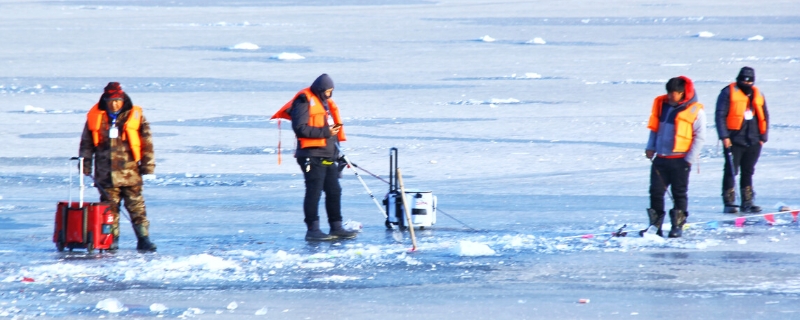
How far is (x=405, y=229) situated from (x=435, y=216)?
1.05ft

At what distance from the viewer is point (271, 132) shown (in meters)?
17.9

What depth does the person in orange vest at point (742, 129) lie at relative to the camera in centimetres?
1133

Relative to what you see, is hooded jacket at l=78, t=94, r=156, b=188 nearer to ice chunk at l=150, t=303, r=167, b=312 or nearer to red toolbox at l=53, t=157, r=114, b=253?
red toolbox at l=53, t=157, r=114, b=253

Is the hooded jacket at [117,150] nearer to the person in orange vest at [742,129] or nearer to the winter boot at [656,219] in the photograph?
the winter boot at [656,219]

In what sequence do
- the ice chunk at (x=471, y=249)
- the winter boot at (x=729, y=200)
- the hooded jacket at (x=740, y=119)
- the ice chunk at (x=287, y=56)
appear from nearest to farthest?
the ice chunk at (x=471, y=249) < the winter boot at (x=729, y=200) < the hooded jacket at (x=740, y=119) < the ice chunk at (x=287, y=56)

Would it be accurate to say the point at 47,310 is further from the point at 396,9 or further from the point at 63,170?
the point at 396,9

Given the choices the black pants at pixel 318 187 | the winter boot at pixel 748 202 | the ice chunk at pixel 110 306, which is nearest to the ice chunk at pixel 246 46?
A: the winter boot at pixel 748 202

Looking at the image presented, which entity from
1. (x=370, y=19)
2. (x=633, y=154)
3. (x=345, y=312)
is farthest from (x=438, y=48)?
(x=345, y=312)

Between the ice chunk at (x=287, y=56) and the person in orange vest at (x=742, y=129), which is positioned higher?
the ice chunk at (x=287, y=56)

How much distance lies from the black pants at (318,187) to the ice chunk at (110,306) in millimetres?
2904

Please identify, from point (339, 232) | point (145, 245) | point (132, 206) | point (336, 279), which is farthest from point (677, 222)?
point (132, 206)

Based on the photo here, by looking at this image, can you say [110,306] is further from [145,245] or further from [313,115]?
[313,115]

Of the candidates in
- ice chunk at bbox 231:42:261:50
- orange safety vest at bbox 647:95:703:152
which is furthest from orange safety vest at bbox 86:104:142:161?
ice chunk at bbox 231:42:261:50

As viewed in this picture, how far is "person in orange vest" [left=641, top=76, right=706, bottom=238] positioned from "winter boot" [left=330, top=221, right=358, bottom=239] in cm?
234
